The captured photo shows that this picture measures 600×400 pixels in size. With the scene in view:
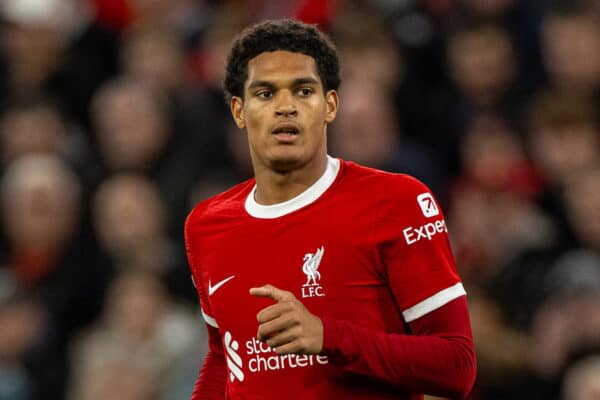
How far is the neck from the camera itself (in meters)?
3.91

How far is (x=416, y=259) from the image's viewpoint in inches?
144

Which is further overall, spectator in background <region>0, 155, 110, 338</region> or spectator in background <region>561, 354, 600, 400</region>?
spectator in background <region>0, 155, 110, 338</region>

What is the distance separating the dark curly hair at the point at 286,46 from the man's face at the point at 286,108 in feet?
0.08

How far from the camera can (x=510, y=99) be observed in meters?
8.11

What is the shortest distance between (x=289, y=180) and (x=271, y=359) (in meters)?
0.53

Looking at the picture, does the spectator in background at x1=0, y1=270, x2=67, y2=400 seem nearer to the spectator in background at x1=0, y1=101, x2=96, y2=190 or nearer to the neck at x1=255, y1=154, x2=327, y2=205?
the spectator in background at x1=0, y1=101, x2=96, y2=190

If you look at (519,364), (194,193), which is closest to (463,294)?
(519,364)

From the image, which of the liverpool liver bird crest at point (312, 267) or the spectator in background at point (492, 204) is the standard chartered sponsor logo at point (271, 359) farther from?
the spectator in background at point (492, 204)

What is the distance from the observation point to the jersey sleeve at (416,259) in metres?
3.64

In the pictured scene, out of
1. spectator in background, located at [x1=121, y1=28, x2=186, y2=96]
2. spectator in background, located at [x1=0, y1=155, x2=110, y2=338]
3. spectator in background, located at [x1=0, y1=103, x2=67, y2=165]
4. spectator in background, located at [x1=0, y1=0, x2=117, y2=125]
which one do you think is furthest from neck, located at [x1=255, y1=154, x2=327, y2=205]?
spectator in background, located at [x1=0, y1=0, x2=117, y2=125]

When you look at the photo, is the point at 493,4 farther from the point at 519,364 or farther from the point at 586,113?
the point at 519,364

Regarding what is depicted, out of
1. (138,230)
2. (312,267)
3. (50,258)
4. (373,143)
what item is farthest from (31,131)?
(312,267)

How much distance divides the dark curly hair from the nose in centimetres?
14

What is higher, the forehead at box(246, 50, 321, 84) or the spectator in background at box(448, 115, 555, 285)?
the forehead at box(246, 50, 321, 84)
